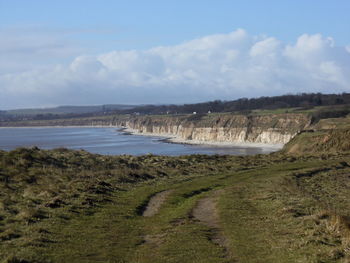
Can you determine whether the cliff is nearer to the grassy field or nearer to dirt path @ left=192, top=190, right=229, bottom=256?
the grassy field

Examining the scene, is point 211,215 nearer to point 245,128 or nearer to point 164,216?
point 164,216

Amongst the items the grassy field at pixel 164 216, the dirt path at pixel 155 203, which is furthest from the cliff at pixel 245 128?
the dirt path at pixel 155 203

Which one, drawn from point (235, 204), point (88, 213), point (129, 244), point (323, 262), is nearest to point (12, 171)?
point (88, 213)

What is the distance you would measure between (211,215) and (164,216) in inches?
58.3

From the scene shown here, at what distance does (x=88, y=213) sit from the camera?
1756 cm

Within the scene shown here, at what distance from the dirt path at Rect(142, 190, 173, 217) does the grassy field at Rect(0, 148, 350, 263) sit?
199 mm

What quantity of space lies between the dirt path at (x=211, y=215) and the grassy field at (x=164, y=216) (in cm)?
8

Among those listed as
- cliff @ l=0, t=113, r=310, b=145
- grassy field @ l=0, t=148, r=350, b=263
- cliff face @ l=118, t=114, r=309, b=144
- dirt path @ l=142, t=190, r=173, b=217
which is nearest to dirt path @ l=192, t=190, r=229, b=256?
grassy field @ l=0, t=148, r=350, b=263

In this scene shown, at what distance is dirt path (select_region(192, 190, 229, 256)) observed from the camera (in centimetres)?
1356

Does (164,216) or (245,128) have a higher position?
(164,216)

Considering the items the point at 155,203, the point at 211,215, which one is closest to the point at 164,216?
the point at 211,215

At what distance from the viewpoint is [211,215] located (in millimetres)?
17453

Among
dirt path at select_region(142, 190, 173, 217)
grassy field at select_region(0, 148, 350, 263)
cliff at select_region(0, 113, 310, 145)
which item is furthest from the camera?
cliff at select_region(0, 113, 310, 145)

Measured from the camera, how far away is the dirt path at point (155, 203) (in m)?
18.3
